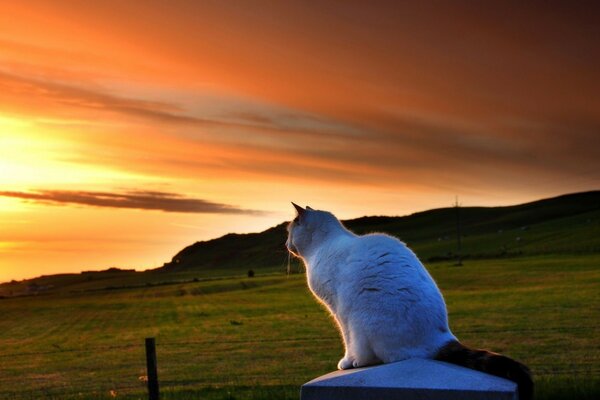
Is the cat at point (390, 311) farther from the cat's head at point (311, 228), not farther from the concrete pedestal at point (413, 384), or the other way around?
the cat's head at point (311, 228)

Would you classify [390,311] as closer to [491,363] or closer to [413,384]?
[413,384]

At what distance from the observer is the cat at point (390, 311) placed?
642cm

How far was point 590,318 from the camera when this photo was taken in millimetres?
37531

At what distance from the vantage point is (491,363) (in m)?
6.12

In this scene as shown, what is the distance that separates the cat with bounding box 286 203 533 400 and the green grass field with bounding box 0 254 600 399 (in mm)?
5546

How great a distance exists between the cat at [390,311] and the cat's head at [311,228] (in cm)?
59

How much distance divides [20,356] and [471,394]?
3629 cm

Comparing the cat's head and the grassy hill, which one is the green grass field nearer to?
the cat's head

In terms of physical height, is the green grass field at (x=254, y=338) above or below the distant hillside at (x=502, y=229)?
below

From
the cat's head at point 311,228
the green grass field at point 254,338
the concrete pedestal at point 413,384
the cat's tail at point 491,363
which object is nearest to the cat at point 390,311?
the cat's tail at point 491,363

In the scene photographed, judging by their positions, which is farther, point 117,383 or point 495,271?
point 495,271

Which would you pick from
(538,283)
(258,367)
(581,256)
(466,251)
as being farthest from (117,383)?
(466,251)

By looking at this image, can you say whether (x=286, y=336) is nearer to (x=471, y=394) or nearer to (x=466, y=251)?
(x=471, y=394)

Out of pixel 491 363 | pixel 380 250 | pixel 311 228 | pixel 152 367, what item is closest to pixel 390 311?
pixel 380 250
